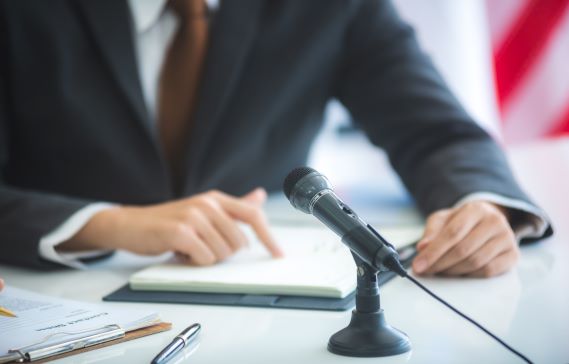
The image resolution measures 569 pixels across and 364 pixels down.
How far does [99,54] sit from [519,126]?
1.89 meters

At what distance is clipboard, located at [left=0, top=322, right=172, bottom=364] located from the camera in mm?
638

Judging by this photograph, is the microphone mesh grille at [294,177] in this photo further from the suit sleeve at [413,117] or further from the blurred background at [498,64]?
the blurred background at [498,64]

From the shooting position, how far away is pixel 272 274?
34.3 inches

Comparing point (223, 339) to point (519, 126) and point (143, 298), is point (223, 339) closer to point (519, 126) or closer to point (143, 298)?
point (143, 298)

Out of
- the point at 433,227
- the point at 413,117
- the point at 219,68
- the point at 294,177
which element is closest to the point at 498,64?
the point at 413,117

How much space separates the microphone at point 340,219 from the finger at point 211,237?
0.30 metres

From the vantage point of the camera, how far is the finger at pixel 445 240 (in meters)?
0.86

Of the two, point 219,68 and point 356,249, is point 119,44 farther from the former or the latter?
point 356,249

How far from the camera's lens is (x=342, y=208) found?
2.04 feet

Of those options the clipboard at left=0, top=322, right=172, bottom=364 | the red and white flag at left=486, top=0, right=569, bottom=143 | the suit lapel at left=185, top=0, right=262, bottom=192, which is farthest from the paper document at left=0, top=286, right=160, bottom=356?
the red and white flag at left=486, top=0, right=569, bottom=143

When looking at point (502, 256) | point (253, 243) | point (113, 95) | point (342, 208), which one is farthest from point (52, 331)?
point (113, 95)

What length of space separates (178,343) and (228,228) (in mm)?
311

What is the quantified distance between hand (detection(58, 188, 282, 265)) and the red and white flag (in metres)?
1.94

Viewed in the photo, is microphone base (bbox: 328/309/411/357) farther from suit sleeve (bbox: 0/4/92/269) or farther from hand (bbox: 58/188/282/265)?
suit sleeve (bbox: 0/4/92/269)
